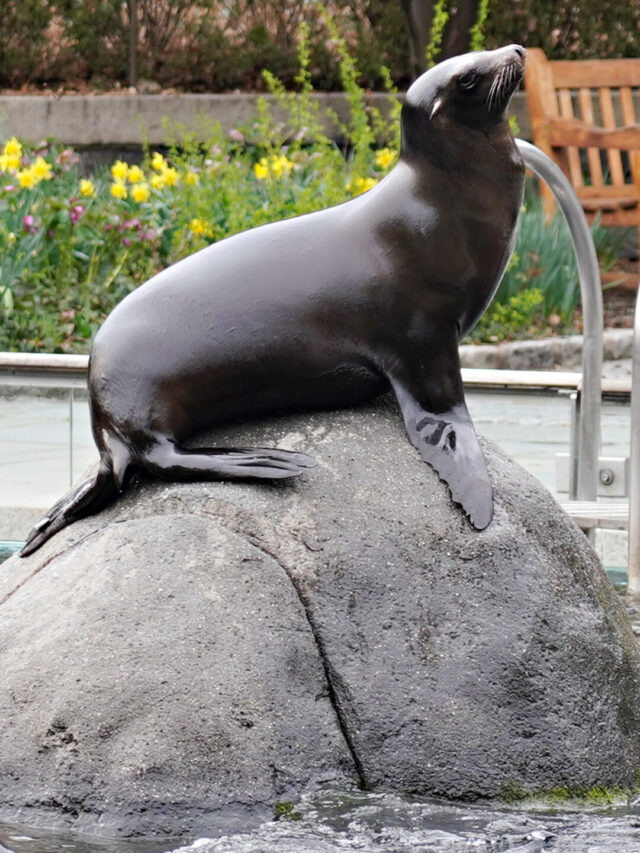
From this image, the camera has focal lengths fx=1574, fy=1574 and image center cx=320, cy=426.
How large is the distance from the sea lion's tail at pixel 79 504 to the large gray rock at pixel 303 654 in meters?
0.04

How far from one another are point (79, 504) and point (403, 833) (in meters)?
1.26

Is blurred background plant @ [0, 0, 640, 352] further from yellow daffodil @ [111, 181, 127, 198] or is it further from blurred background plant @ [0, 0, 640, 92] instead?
blurred background plant @ [0, 0, 640, 92]

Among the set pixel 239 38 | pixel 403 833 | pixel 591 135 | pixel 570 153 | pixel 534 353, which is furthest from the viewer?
pixel 239 38

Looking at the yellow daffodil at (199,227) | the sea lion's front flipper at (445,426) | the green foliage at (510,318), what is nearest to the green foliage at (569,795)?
the sea lion's front flipper at (445,426)

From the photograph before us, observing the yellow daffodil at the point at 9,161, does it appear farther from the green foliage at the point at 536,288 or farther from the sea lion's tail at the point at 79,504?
the sea lion's tail at the point at 79,504

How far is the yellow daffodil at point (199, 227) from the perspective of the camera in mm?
9875

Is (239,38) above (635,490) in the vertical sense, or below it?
above

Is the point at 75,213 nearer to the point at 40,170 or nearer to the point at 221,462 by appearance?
the point at 40,170

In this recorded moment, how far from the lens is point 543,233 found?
11.4m

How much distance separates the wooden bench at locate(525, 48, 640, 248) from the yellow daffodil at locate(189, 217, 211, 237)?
360 cm

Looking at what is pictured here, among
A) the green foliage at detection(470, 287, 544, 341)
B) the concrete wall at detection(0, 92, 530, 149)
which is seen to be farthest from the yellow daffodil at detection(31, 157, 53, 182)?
the concrete wall at detection(0, 92, 530, 149)

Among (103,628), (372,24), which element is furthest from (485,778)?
(372,24)

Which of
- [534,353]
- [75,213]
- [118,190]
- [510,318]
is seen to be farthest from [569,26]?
[75,213]

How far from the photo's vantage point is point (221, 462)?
3.90 m
